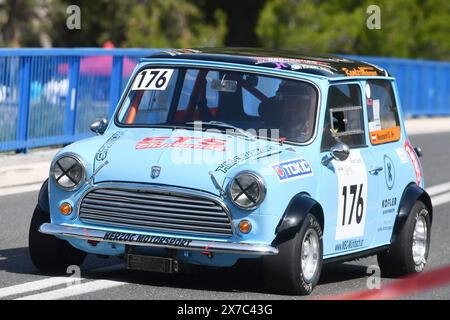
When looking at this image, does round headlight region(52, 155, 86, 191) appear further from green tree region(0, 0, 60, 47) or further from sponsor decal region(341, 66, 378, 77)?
green tree region(0, 0, 60, 47)

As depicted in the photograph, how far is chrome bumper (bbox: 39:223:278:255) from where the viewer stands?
7.68 metres

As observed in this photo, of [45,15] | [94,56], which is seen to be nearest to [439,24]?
[45,15]

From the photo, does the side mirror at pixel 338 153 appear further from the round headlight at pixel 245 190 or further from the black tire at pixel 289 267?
the round headlight at pixel 245 190

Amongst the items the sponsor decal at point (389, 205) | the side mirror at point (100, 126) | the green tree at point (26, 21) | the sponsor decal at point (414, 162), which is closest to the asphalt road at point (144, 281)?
the sponsor decal at point (389, 205)

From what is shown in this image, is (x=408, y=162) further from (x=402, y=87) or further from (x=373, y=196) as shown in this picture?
(x=402, y=87)

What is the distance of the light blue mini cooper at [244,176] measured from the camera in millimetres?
7805

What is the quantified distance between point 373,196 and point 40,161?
269 inches

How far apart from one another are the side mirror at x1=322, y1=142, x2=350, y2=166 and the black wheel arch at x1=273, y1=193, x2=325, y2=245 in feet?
1.85

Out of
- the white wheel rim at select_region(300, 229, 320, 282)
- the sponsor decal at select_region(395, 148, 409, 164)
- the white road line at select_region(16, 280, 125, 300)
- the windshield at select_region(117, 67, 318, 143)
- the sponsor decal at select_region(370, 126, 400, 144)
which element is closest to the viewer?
the white road line at select_region(16, 280, 125, 300)

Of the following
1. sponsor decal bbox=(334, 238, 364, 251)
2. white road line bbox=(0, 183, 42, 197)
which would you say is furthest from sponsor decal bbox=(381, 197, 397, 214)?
white road line bbox=(0, 183, 42, 197)

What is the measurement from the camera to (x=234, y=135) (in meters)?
8.48

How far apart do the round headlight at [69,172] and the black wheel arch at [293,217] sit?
4.56 ft

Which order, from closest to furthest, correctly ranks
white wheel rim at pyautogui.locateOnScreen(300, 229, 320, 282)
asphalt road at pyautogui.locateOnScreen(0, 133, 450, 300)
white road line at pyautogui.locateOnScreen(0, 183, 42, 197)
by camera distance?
asphalt road at pyautogui.locateOnScreen(0, 133, 450, 300)
white wheel rim at pyautogui.locateOnScreen(300, 229, 320, 282)
white road line at pyautogui.locateOnScreen(0, 183, 42, 197)
